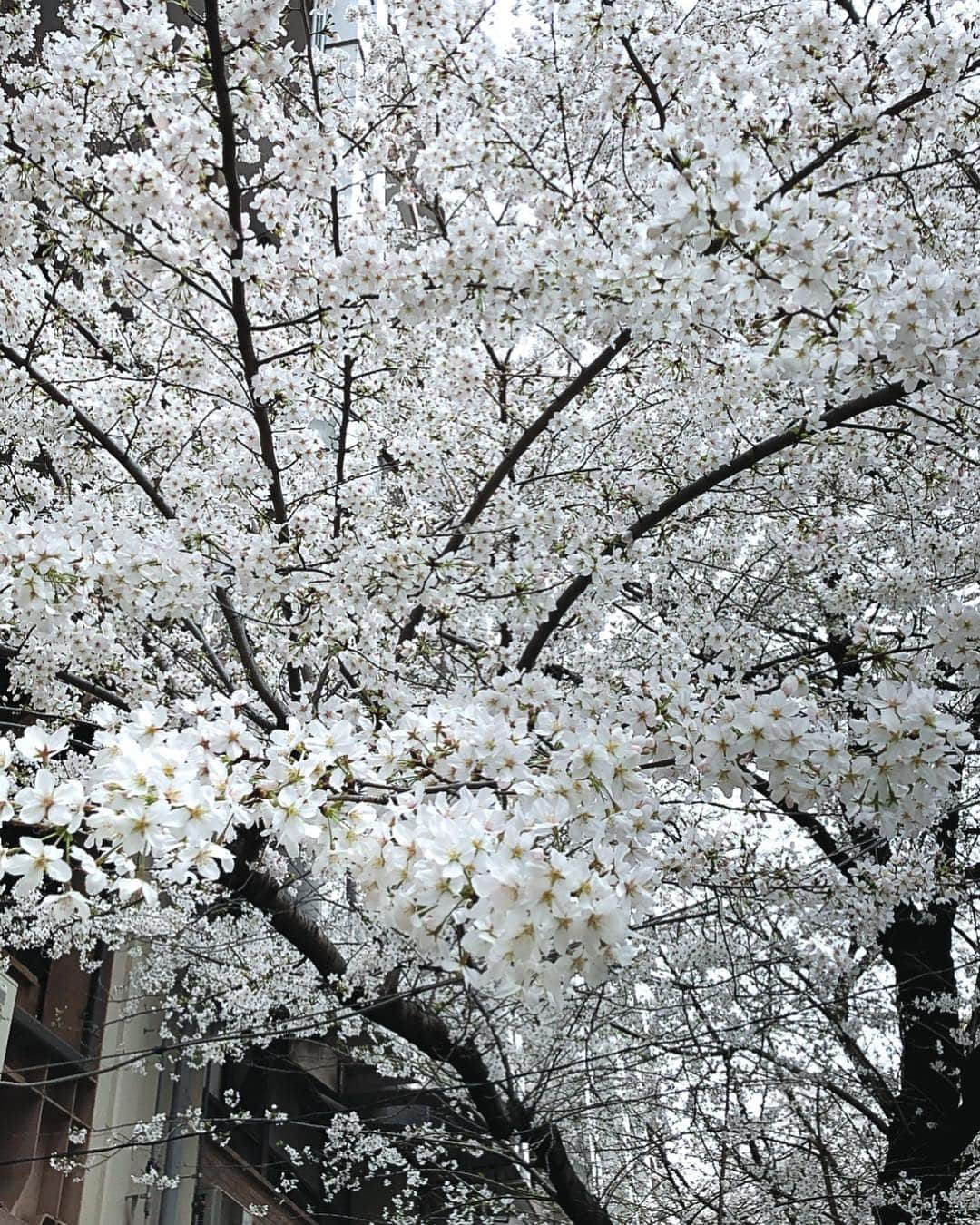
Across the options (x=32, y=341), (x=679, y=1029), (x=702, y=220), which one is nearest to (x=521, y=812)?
(x=702, y=220)

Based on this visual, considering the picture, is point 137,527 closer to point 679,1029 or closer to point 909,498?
point 909,498

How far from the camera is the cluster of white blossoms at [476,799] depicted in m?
1.88

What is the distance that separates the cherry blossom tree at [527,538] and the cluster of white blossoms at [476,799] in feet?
0.04

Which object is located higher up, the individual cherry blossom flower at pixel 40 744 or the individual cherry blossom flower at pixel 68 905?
the individual cherry blossom flower at pixel 40 744

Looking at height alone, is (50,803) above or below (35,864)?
above

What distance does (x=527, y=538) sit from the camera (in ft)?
16.0

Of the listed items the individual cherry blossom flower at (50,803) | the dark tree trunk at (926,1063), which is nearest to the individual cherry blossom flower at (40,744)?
the individual cherry blossom flower at (50,803)

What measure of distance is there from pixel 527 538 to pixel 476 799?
2.87 metres

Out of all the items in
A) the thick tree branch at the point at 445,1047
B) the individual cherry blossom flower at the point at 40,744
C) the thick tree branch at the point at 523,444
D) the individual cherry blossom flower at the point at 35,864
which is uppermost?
the thick tree branch at the point at 523,444

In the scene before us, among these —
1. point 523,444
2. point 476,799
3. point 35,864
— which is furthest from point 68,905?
point 523,444

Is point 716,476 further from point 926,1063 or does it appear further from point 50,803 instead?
point 926,1063

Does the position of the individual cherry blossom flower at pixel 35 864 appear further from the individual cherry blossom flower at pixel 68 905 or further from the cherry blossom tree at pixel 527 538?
the individual cherry blossom flower at pixel 68 905

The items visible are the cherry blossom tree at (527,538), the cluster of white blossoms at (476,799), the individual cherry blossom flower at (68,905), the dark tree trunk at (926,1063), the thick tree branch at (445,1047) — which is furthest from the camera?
the dark tree trunk at (926,1063)

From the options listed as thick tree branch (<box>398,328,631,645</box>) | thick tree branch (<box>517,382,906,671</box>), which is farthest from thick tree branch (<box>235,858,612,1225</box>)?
thick tree branch (<box>517,382,906,671</box>)
